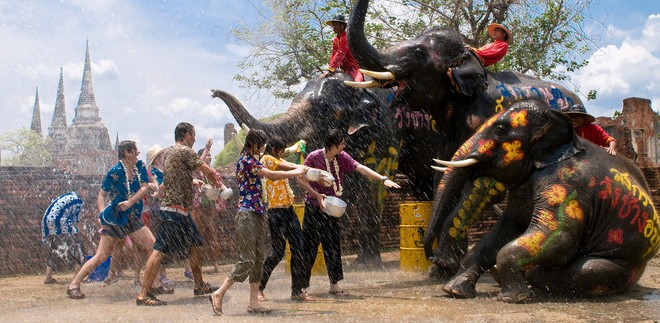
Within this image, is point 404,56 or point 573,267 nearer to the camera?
point 573,267

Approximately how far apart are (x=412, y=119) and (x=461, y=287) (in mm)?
3278

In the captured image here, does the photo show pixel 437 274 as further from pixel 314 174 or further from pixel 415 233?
pixel 314 174

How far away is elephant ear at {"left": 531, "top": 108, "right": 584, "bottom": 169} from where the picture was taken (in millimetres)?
6023

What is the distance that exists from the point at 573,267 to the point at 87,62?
8240 cm

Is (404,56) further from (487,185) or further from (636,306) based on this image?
(636,306)

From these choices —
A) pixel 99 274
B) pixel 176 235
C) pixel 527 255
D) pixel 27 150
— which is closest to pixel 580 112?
pixel 527 255

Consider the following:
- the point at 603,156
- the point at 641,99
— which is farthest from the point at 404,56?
the point at 641,99

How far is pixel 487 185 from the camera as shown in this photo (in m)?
6.97

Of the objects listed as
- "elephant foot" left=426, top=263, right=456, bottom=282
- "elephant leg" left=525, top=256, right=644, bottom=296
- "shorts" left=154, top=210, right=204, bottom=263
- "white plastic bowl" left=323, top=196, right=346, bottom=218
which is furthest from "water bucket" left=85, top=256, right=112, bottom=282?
"elephant leg" left=525, top=256, right=644, bottom=296

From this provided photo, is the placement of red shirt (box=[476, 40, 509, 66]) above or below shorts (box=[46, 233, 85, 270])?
above

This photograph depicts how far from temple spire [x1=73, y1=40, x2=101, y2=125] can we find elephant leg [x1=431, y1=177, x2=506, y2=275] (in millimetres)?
72974

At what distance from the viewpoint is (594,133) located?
7121 mm

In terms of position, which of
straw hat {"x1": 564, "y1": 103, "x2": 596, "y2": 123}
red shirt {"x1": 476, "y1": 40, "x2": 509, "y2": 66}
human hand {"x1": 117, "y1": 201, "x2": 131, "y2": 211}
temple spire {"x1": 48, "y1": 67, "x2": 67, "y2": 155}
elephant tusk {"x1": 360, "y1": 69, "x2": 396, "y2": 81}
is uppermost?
temple spire {"x1": 48, "y1": 67, "x2": 67, "y2": 155}

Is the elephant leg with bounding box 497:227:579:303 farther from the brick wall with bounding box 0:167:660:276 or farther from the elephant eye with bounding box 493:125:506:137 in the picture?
the brick wall with bounding box 0:167:660:276
